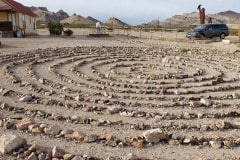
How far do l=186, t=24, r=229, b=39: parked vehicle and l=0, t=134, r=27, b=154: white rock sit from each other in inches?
1272

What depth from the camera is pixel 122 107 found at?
33.6 feet

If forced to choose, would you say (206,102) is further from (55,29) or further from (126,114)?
(55,29)

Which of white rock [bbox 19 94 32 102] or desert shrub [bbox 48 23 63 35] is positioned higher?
desert shrub [bbox 48 23 63 35]

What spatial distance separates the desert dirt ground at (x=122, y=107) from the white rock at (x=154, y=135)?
7cm

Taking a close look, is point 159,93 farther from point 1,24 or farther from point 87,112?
point 1,24

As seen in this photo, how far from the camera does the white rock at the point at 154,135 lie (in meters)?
7.77

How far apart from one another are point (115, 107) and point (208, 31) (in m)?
30.4

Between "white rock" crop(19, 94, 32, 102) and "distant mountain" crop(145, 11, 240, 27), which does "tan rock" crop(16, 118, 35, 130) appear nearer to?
"white rock" crop(19, 94, 32, 102)

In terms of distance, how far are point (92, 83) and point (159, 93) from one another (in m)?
2.34

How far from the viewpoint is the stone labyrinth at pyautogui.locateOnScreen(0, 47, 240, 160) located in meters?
7.66

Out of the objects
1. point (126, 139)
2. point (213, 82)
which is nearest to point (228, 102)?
point (213, 82)

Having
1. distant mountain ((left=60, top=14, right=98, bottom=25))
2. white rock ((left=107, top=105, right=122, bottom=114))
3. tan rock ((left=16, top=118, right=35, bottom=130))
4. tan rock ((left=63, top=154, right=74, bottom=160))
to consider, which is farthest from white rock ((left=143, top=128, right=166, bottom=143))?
distant mountain ((left=60, top=14, right=98, bottom=25))

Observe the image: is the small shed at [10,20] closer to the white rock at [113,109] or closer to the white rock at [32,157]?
the white rock at [113,109]

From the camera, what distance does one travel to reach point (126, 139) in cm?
781
